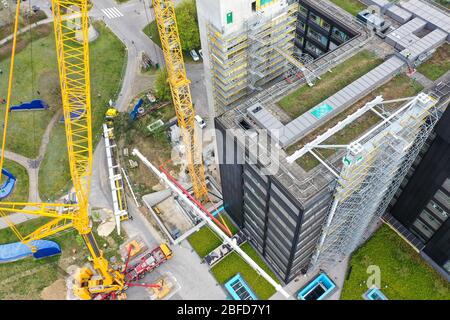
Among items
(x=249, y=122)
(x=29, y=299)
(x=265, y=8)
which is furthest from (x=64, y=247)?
(x=265, y=8)

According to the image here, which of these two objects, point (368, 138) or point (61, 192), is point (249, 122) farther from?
point (61, 192)

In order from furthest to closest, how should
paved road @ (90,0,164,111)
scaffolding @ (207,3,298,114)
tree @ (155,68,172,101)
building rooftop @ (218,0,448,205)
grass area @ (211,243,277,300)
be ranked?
1. paved road @ (90,0,164,111)
2. tree @ (155,68,172,101)
3. grass area @ (211,243,277,300)
4. scaffolding @ (207,3,298,114)
5. building rooftop @ (218,0,448,205)

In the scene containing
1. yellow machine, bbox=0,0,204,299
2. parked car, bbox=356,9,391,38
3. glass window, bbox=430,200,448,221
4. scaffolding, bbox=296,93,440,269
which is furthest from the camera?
parked car, bbox=356,9,391,38

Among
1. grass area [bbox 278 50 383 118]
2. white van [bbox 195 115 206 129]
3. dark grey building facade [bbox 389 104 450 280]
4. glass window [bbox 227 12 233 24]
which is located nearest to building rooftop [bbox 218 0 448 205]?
grass area [bbox 278 50 383 118]

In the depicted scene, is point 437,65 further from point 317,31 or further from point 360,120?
point 317,31

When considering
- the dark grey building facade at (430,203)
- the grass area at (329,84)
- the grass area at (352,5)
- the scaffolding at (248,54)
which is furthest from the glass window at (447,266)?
the grass area at (352,5)

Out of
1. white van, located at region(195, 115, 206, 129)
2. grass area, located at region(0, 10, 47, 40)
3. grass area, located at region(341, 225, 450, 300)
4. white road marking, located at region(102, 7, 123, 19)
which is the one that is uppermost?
grass area, located at region(0, 10, 47, 40)

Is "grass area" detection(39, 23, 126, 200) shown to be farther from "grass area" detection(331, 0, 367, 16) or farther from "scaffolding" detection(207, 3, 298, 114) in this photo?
"grass area" detection(331, 0, 367, 16)
